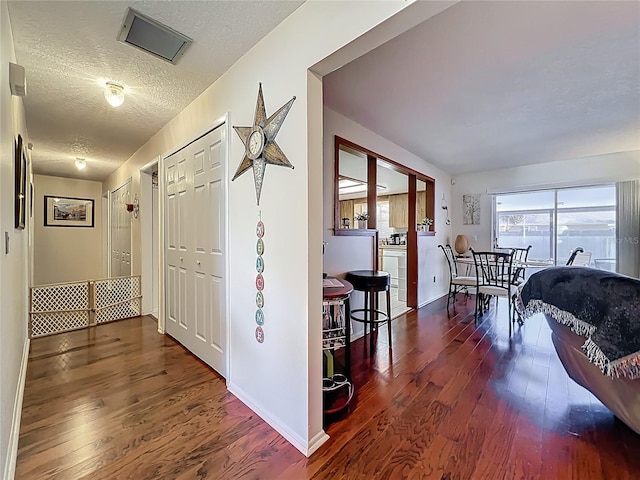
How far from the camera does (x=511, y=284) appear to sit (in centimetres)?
368

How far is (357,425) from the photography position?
1.70 m

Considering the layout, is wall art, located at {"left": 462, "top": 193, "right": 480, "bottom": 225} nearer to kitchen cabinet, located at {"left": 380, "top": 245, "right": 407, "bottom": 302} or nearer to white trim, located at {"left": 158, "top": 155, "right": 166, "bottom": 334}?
kitchen cabinet, located at {"left": 380, "top": 245, "right": 407, "bottom": 302}

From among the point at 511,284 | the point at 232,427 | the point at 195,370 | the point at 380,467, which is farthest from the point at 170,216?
the point at 511,284

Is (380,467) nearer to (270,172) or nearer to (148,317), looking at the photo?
(270,172)

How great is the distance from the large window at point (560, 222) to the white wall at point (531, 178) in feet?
0.58

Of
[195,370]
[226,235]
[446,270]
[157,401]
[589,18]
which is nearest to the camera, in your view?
[589,18]

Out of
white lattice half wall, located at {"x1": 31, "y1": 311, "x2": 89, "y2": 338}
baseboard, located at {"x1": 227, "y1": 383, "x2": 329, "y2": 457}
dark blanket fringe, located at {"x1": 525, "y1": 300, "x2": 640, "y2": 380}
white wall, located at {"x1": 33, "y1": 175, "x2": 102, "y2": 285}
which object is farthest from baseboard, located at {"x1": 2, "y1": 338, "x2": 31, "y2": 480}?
white wall, located at {"x1": 33, "y1": 175, "x2": 102, "y2": 285}

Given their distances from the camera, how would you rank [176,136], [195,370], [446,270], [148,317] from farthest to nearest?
[446,270]
[148,317]
[176,136]
[195,370]

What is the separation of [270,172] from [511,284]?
11.6ft

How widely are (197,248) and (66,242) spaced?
509 centimetres

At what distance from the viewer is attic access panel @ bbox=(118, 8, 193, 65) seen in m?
1.60

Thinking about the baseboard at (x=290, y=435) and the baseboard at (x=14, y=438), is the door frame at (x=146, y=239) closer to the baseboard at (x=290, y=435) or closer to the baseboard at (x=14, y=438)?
the baseboard at (x=14, y=438)

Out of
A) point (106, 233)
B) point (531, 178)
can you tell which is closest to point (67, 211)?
point (106, 233)

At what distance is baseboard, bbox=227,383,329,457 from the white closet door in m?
0.49
